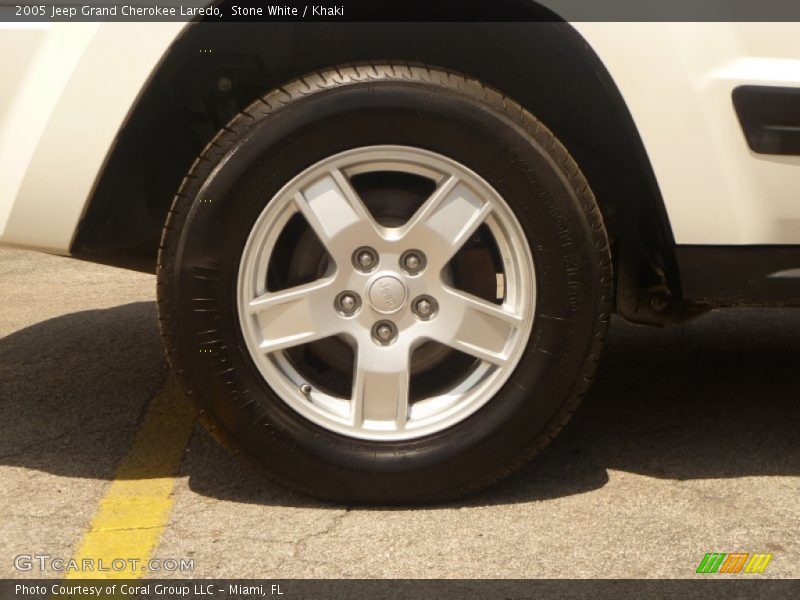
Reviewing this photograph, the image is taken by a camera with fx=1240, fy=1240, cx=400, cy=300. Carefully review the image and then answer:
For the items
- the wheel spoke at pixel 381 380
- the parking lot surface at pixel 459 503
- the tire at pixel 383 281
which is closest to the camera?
the parking lot surface at pixel 459 503

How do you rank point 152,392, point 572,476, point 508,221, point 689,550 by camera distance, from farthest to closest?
point 152,392
point 572,476
point 508,221
point 689,550

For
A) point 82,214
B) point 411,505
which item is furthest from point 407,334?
point 82,214

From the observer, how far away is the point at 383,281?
2742 mm

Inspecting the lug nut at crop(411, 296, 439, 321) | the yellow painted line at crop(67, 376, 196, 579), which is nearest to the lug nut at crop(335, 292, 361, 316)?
the lug nut at crop(411, 296, 439, 321)

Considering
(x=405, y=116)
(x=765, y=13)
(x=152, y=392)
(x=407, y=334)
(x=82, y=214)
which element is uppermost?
(x=765, y=13)

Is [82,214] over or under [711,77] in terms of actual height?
under

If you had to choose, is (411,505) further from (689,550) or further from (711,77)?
(711,77)

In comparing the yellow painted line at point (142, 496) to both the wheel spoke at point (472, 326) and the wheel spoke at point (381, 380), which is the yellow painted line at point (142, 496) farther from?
the wheel spoke at point (472, 326)

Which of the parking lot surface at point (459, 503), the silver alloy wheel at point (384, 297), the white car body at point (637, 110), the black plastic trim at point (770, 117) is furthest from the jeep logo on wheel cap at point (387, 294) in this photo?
the black plastic trim at point (770, 117)

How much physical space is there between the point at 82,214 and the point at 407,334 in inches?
29.7

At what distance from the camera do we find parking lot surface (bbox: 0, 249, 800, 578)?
2543mm

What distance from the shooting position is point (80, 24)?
2.59 metres

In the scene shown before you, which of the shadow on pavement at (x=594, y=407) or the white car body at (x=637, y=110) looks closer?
the white car body at (x=637, y=110)

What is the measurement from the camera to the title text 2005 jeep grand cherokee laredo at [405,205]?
8.52 feet
